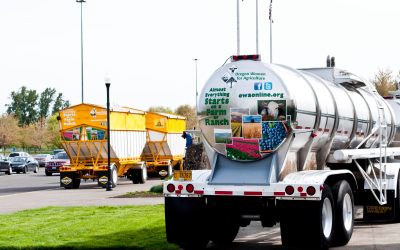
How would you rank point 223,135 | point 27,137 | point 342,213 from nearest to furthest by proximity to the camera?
point 223,135, point 342,213, point 27,137

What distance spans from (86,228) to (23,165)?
43402 mm

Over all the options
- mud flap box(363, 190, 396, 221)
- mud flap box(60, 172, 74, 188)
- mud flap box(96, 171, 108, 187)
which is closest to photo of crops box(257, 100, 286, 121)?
mud flap box(363, 190, 396, 221)

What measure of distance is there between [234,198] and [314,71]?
4.35 m

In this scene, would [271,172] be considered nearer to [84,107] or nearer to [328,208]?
[328,208]

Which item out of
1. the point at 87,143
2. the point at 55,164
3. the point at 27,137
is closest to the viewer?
the point at 87,143

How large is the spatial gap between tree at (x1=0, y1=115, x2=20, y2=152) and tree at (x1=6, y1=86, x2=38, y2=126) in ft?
142

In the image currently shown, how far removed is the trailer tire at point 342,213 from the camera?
533 inches

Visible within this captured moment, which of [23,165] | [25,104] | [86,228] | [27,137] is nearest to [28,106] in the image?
[25,104]

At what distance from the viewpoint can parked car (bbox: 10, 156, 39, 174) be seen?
5803 centimetres

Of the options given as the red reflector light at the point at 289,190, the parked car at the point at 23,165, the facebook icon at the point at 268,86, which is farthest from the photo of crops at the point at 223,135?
the parked car at the point at 23,165

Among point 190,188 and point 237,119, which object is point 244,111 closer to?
point 237,119

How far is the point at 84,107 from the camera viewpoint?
3341 cm

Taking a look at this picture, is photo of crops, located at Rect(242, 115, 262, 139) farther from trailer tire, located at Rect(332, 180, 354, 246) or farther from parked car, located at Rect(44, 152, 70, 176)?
parked car, located at Rect(44, 152, 70, 176)

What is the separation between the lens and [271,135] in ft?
43.2
